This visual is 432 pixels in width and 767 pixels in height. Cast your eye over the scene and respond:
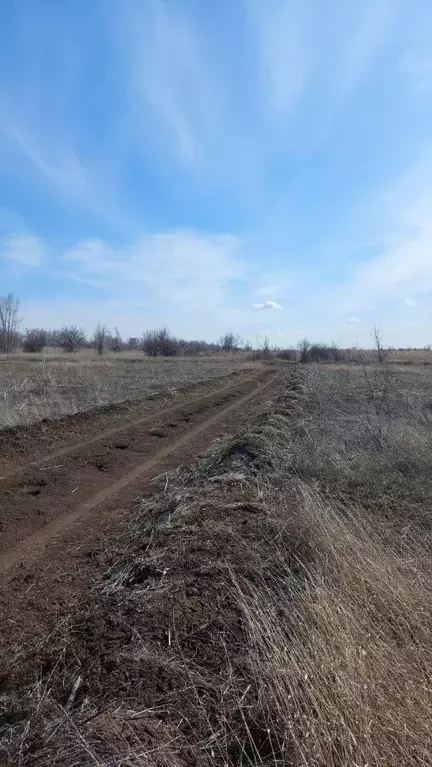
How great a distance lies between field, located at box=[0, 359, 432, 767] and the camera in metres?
2.60

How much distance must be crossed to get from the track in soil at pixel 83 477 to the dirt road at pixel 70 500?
1 centimetres

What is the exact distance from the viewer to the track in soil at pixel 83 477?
621 cm

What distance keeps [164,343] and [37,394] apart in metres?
77.3

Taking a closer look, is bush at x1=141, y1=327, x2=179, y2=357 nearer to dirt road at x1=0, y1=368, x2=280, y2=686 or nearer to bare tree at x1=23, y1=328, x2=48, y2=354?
bare tree at x1=23, y1=328, x2=48, y2=354

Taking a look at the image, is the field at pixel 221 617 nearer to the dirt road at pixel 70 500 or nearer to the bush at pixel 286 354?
the dirt road at pixel 70 500

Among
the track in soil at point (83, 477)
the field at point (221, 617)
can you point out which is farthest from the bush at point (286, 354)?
the field at point (221, 617)

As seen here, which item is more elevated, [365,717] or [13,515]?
[365,717]

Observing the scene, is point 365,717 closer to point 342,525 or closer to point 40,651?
point 40,651

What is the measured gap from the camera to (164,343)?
9806 cm

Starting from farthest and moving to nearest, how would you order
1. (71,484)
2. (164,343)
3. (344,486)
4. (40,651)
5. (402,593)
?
(164,343) < (71,484) < (344,486) < (402,593) < (40,651)

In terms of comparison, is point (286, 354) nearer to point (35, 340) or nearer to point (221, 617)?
point (35, 340)

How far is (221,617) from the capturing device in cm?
372

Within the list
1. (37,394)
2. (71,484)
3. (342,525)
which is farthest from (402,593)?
(37,394)

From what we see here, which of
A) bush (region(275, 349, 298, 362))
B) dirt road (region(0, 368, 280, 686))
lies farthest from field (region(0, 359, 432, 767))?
bush (region(275, 349, 298, 362))
